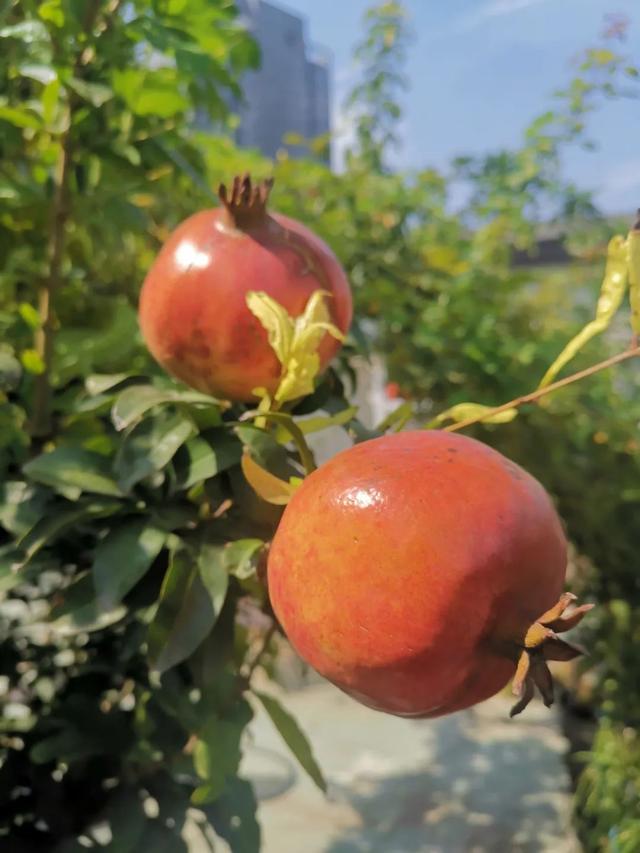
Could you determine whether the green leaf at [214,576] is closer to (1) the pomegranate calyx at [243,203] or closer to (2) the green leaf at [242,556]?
(2) the green leaf at [242,556]

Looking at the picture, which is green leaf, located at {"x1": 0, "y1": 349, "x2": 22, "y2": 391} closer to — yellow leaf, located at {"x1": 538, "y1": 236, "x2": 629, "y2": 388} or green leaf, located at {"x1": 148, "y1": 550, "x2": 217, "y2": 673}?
green leaf, located at {"x1": 148, "y1": 550, "x2": 217, "y2": 673}

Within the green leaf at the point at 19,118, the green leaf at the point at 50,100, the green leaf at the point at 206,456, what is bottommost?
the green leaf at the point at 206,456

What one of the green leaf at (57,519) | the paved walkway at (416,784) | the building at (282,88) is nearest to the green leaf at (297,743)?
the green leaf at (57,519)

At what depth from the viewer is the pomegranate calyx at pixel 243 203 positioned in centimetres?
29

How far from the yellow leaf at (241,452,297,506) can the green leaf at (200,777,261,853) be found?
0.81ft

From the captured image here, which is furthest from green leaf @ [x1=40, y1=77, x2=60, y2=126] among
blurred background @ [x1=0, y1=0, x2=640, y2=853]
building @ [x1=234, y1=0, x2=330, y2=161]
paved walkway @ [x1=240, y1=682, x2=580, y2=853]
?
building @ [x1=234, y1=0, x2=330, y2=161]

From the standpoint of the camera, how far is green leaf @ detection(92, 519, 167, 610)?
28 cm

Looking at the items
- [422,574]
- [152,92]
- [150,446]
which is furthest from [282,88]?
[422,574]

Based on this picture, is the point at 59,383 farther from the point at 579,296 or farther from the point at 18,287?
the point at 579,296

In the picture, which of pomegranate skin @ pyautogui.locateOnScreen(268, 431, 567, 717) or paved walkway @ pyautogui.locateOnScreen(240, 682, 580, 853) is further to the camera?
paved walkway @ pyautogui.locateOnScreen(240, 682, 580, 853)

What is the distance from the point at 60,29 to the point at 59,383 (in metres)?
0.17

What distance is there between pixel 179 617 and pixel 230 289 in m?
0.12

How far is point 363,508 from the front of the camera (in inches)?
7.9

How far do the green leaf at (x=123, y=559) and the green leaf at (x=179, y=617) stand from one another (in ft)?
0.04
